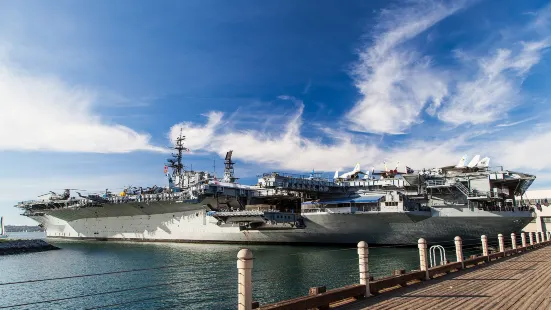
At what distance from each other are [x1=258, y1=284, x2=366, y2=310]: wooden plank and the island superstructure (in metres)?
25.6

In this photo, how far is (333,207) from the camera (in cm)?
3706

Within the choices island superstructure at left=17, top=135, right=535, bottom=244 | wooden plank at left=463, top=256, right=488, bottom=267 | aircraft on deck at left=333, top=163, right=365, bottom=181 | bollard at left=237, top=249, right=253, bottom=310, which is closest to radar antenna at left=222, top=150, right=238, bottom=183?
island superstructure at left=17, top=135, right=535, bottom=244

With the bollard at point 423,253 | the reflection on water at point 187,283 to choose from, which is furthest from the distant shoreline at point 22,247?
the bollard at point 423,253

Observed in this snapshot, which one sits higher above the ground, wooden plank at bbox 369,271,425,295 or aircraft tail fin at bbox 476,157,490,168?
aircraft tail fin at bbox 476,157,490,168

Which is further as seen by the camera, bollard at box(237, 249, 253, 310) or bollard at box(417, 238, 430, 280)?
bollard at box(417, 238, 430, 280)

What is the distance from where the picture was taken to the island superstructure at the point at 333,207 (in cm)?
3169

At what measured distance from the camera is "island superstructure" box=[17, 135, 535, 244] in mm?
31688

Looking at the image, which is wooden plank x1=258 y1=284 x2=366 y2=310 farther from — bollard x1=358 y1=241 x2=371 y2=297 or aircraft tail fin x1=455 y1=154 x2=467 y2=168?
aircraft tail fin x1=455 y1=154 x2=467 y2=168

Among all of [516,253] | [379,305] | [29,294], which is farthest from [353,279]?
[29,294]

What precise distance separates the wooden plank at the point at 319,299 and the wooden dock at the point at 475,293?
20 centimetres

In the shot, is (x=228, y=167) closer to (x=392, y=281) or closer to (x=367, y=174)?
(x=367, y=174)

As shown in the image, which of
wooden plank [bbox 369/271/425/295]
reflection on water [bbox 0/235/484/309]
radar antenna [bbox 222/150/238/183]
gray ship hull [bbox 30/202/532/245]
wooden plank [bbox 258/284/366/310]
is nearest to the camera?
wooden plank [bbox 258/284/366/310]

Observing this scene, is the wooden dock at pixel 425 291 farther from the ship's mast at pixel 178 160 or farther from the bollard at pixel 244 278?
the ship's mast at pixel 178 160

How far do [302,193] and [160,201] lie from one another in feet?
57.0
